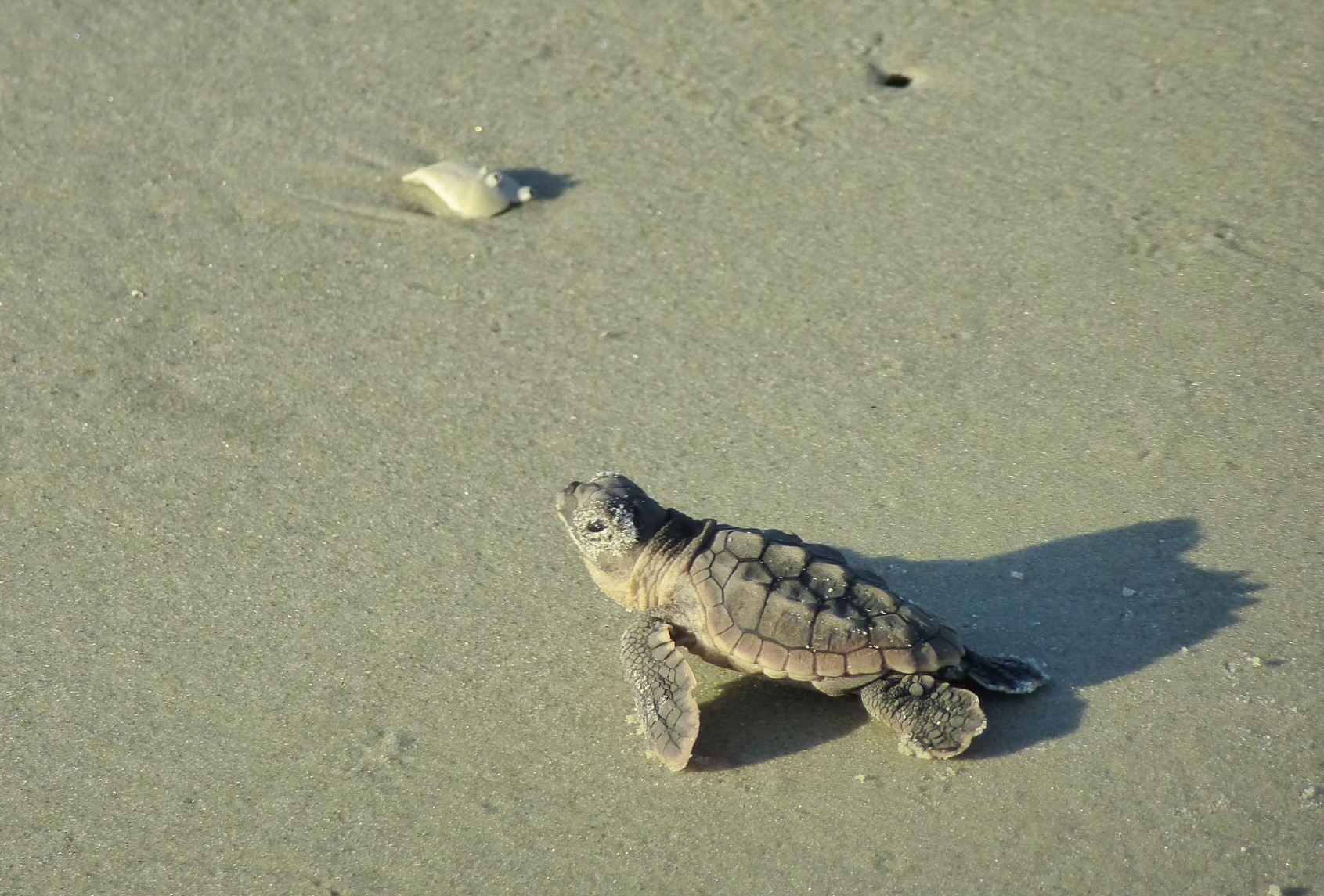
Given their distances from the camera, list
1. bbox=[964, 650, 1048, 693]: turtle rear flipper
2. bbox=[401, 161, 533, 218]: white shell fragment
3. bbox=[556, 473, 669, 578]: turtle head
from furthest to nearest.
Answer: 1. bbox=[401, 161, 533, 218]: white shell fragment
2. bbox=[556, 473, 669, 578]: turtle head
3. bbox=[964, 650, 1048, 693]: turtle rear flipper

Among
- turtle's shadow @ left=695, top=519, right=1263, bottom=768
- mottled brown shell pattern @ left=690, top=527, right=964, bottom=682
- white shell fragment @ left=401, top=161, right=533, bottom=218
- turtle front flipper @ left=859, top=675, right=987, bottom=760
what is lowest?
turtle's shadow @ left=695, top=519, right=1263, bottom=768

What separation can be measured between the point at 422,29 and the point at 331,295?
1.76 m

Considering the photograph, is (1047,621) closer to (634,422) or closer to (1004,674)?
(1004,674)

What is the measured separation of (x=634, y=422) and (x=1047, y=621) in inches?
51.9

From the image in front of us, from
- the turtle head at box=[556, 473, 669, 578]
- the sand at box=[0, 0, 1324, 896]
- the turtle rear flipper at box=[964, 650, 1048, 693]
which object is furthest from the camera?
the turtle head at box=[556, 473, 669, 578]

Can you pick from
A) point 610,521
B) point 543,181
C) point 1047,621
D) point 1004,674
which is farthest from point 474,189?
point 1004,674

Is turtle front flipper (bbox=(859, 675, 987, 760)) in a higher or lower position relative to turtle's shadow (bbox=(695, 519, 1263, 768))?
higher

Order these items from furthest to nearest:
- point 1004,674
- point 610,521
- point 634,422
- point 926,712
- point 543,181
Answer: point 543,181
point 634,422
point 610,521
point 1004,674
point 926,712

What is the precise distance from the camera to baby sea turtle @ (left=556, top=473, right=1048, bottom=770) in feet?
8.42

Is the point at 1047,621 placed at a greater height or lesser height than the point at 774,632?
lesser

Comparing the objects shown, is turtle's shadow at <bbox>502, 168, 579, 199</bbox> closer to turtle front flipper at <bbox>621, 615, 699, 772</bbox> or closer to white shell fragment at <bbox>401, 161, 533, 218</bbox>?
white shell fragment at <bbox>401, 161, 533, 218</bbox>

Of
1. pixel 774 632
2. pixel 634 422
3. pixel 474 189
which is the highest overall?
pixel 774 632

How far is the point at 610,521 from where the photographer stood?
2.79m

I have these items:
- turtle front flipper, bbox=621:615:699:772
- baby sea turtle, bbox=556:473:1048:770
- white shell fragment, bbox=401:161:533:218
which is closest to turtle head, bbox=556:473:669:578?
baby sea turtle, bbox=556:473:1048:770
